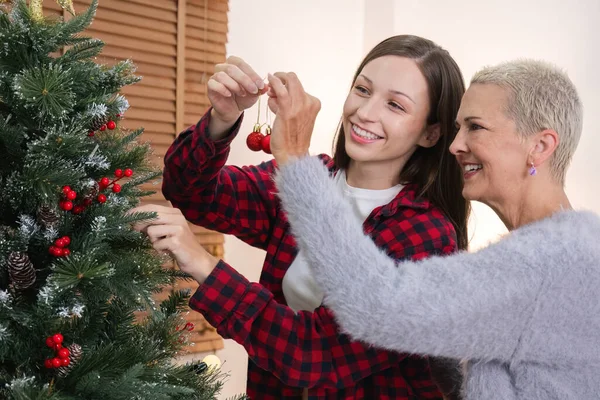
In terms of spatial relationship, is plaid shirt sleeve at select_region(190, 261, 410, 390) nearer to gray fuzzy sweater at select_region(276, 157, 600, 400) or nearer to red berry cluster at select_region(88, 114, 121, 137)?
gray fuzzy sweater at select_region(276, 157, 600, 400)

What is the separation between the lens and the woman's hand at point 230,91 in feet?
3.77

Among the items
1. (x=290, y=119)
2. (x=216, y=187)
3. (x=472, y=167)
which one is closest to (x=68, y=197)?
(x=290, y=119)

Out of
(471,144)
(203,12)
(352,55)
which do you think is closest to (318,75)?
(352,55)

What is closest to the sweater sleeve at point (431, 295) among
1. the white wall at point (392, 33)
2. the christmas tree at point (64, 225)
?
the christmas tree at point (64, 225)

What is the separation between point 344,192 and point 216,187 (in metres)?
0.26

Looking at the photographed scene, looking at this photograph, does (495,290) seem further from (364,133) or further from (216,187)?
(216,187)

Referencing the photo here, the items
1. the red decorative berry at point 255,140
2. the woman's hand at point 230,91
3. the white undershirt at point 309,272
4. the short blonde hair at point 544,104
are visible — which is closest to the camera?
the short blonde hair at point 544,104

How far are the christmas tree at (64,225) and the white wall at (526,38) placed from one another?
153 centimetres

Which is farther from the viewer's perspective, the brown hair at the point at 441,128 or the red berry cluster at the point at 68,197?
the brown hair at the point at 441,128

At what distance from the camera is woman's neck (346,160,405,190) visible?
1315mm

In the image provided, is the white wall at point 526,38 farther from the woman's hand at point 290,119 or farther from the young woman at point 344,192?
the woman's hand at point 290,119

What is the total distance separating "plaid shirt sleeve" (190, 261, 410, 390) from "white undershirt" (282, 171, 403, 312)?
15cm

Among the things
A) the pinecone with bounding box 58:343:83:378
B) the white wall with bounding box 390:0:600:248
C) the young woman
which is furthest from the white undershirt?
the white wall with bounding box 390:0:600:248

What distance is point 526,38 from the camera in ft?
7.85
